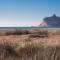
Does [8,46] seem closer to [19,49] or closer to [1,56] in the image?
[19,49]

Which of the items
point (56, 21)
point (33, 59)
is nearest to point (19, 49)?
point (33, 59)

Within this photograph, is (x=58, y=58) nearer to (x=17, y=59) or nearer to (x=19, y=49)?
(x=17, y=59)

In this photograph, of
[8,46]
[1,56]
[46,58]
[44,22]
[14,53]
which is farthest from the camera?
[44,22]

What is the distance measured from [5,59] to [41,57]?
130 centimetres

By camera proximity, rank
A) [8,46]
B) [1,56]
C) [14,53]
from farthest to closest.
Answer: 1. [8,46]
2. [14,53]
3. [1,56]

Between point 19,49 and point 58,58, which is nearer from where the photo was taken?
point 58,58

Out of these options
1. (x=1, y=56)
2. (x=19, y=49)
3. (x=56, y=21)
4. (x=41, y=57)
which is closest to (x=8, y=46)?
(x=19, y=49)

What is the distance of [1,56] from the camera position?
7.95m

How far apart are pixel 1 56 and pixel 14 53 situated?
63.5 inches

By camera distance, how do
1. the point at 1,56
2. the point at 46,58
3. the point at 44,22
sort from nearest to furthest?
the point at 46,58, the point at 1,56, the point at 44,22

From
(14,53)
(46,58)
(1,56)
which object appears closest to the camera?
(46,58)

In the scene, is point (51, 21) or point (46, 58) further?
point (51, 21)

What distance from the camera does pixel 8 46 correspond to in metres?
10.4

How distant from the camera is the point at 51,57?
7500 mm
